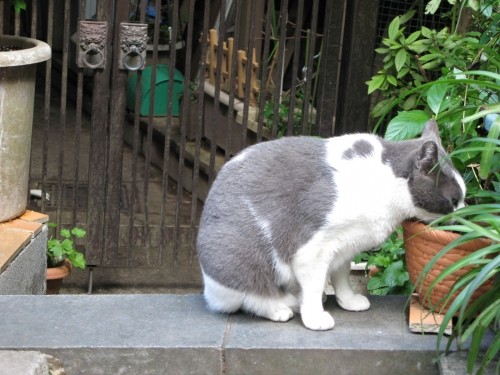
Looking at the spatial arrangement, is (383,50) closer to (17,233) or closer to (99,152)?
(99,152)

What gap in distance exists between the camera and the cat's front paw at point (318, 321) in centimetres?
351

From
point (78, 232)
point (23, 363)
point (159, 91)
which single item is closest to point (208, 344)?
point (23, 363)

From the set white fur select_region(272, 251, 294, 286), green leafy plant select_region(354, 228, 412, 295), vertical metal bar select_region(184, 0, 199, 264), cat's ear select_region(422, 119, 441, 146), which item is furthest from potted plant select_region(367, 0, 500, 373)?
vertical metal bar select_region(184, 0, 199, 264)

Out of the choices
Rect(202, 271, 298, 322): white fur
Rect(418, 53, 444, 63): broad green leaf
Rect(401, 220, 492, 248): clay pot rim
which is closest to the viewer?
Rect(401, 220, 492, 248): clay pot rim

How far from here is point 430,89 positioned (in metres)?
3.87

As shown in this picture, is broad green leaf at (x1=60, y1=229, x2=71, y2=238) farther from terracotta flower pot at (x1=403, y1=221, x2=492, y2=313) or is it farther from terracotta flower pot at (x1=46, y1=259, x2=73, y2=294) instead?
terracotta flower pot at (x1=403, y1=221, x2=492, y2=313)

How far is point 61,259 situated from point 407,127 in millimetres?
2228

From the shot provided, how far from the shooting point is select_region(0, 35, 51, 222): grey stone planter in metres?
4.47

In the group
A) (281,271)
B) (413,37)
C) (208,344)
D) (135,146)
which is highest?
(413,37)

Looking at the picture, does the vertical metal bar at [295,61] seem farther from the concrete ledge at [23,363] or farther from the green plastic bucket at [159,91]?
the concrete ledge at [23,363]

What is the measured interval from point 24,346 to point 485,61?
2.44 m

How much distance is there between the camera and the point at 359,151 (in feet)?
11.4

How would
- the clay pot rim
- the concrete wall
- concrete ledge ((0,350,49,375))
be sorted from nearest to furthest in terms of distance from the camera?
concrete ledge ((0,350,49,375)), the clay pot rim, the concrete wall

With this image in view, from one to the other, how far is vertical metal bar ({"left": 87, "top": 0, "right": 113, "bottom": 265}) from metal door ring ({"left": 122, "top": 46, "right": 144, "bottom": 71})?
100 millimetres
